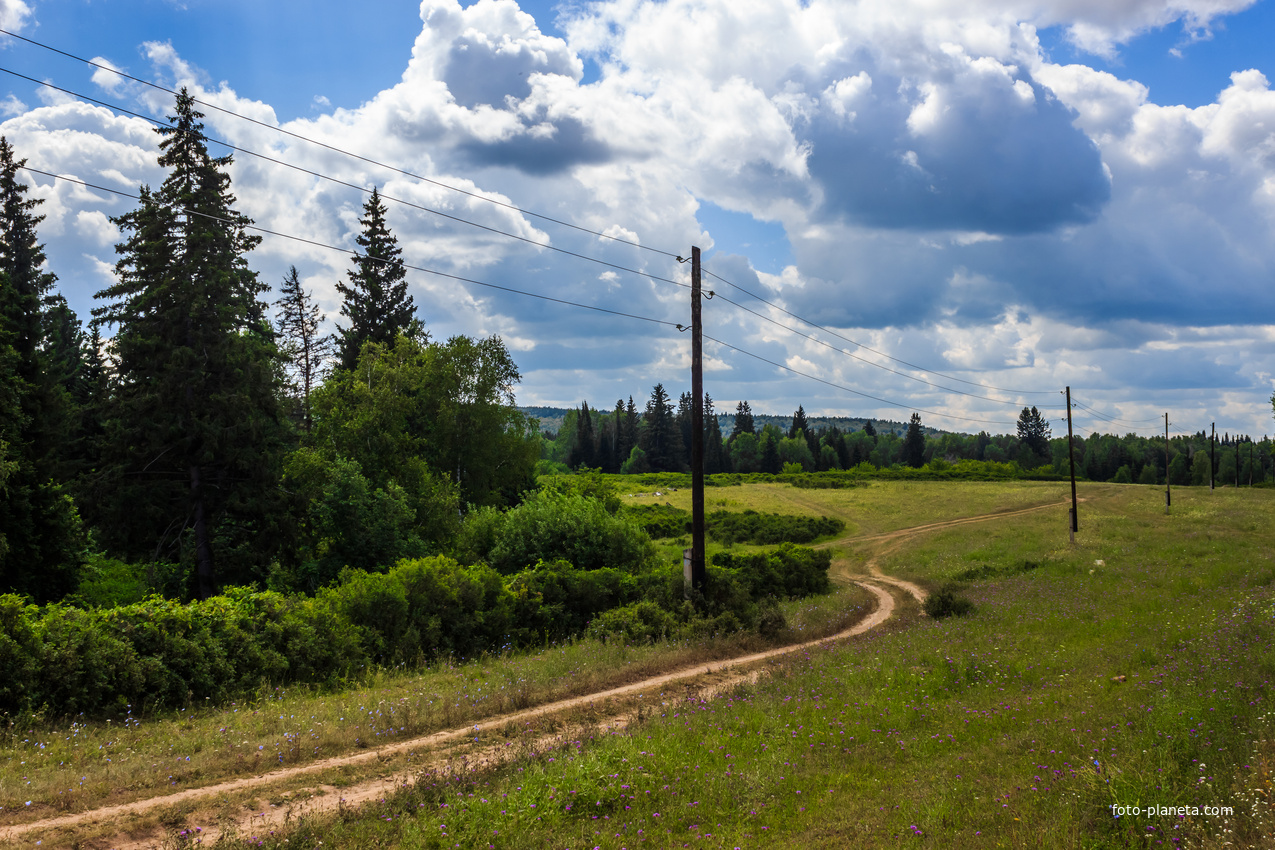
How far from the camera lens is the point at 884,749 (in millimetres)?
9070

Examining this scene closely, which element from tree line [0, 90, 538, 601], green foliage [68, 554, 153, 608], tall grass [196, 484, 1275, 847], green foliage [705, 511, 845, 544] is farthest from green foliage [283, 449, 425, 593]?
green foliage [705, 511, 845, 544]

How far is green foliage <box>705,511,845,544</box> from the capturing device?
5450cm

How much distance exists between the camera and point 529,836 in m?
6.82

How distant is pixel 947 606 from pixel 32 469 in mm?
30922

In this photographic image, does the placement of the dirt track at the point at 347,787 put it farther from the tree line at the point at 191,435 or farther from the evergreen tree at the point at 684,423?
the evergreen tree at the point at 684,423

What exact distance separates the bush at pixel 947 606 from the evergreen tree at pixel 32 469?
28.3 metres

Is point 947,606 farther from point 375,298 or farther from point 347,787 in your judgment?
point 375,298

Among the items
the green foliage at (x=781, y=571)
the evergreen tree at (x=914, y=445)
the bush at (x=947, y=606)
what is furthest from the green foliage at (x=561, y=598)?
the evergreen tree at (x=914, y=445)

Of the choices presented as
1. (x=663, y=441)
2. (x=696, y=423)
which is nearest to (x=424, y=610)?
(x=696, y=423)

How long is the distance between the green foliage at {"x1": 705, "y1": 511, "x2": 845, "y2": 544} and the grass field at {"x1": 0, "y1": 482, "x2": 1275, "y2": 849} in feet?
120

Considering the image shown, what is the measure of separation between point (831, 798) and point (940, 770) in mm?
1569

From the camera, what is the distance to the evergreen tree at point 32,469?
72.0 ft

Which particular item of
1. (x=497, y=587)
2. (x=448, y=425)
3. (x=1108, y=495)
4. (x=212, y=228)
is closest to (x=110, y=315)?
(x=212, y=228)

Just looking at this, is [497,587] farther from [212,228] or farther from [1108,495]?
[1108,495]
